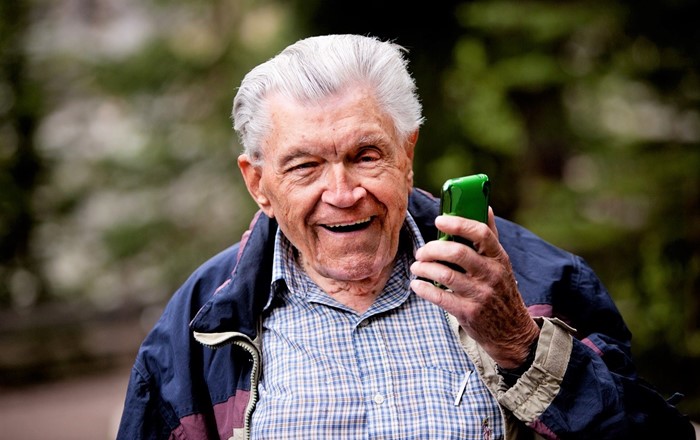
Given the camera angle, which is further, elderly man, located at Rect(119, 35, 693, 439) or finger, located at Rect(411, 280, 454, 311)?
elderly man, located at Rect(119, 35, 693, 439)

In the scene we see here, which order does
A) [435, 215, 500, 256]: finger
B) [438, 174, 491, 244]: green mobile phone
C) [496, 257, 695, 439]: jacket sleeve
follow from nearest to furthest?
[435, 215, 500, 256]: finger → [438, 174, 491, 244]: green mobile phone → [496, 257, 695, 439]: jacket sleeve

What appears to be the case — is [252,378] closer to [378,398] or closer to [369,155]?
[378,398]

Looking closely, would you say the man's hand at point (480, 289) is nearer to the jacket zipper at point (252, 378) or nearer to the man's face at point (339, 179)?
the man's face at point (339, 179)

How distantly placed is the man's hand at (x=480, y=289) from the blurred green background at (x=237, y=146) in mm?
2468

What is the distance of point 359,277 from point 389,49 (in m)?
0.70

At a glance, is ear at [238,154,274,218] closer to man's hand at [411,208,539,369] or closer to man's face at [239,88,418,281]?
man's face at [239,88,418,281]

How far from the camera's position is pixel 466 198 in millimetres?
1753

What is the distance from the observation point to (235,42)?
868 centimetres

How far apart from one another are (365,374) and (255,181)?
72 cm

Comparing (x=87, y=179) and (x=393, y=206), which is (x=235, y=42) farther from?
(x=393, y=206)

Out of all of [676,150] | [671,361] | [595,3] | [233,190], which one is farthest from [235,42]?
[671,361]

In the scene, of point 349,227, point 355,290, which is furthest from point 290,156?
point 355,290

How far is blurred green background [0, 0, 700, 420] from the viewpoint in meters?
4.36

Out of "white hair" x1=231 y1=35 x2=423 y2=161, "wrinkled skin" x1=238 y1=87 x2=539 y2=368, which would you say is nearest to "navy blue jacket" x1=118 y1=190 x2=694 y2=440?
"wrinkled skin" x1=238 y1=87 x2=539 y2=368
